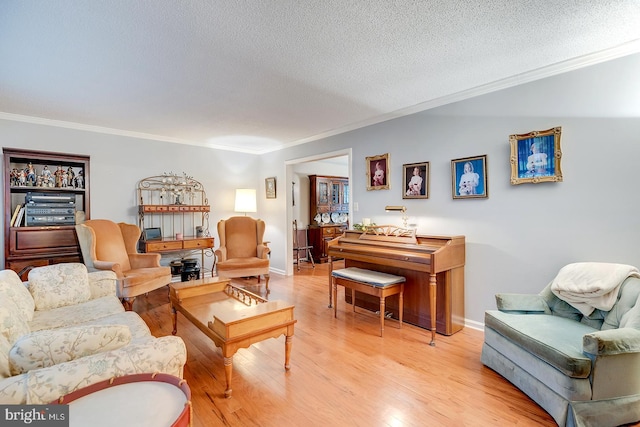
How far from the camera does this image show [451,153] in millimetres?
3148

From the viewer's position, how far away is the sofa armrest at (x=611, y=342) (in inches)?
61.2

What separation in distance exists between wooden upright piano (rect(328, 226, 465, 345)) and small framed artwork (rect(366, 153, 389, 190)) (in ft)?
2.17

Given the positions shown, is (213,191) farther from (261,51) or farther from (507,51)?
(507,51)

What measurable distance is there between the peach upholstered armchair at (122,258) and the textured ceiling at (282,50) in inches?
57.3

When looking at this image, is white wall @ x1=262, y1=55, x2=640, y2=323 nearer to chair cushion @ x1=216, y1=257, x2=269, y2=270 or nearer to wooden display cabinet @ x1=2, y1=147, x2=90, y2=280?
chair cushion @ x1=216, y1=257, x2=269, y2=270

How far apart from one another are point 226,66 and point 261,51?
40 centimetres

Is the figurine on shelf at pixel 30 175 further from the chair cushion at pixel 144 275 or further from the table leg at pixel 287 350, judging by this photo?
the table leg at pixel 287 350

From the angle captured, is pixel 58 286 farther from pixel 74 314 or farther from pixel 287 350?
pixel 287 350

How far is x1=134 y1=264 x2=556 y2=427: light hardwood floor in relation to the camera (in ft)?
5.71

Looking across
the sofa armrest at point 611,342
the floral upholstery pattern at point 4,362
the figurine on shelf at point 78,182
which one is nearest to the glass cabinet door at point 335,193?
the figurine on shelf at point 78,182

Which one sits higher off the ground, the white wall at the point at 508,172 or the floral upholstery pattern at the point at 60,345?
the white wall at the point at 508,172

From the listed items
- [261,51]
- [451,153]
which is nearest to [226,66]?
[261,51]

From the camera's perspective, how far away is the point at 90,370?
44.3 inches

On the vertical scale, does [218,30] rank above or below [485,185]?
above
